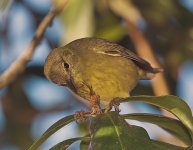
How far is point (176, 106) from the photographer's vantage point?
281 centimetres

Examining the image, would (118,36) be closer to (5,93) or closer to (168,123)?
(5,93)

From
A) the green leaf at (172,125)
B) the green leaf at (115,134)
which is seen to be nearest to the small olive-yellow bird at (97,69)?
the green leaf at (172,125)

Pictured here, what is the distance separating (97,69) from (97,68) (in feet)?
0.05

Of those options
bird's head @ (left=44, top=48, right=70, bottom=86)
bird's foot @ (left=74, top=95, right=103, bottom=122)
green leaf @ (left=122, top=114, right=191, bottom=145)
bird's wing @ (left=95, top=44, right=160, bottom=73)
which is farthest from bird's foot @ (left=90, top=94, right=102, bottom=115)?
bird's wing @ (left=95, top=44, right=160, bottom=73)

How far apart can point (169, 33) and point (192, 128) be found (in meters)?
2.63

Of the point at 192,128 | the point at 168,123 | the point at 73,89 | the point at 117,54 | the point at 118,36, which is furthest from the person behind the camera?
the point at 118,36

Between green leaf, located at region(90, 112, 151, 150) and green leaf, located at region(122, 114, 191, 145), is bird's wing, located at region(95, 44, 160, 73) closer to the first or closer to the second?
green leaf, located at region(122, 114, 191, 145)

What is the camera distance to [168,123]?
307 cm

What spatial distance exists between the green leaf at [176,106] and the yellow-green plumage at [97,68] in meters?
1.38

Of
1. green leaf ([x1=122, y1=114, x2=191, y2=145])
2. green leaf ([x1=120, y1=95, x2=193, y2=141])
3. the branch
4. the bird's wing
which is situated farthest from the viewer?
the bird's wing

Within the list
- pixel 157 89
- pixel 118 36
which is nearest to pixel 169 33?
pixel 118 36

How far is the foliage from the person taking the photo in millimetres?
2688

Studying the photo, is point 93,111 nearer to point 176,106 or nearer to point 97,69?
point 176,106

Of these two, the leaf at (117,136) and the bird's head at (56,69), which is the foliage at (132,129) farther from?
the bird's head at (56,69)
